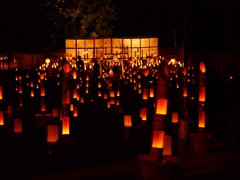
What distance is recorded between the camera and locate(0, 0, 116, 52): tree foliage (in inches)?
807

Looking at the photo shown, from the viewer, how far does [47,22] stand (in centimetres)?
3359

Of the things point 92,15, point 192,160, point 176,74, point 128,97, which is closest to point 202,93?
point 192,160

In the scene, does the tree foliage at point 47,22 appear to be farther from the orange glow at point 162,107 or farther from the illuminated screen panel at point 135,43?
the orange glow at point 162,107

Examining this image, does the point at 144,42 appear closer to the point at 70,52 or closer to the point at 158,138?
the point at 70,52

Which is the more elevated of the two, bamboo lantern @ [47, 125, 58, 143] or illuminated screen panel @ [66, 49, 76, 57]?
illuminated screen panel @ [66, 49, 76, 57]

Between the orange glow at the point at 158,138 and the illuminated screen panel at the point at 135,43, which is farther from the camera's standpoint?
the illuminated screen panel at the point at 135,43

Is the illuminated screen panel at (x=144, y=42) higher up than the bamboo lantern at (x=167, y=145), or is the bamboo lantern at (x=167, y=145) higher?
the illuminated screen panel at (x=144, y=42)

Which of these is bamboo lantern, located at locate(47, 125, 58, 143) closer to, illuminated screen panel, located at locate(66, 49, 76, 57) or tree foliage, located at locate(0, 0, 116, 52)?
tree foliage, located at locate(0, 0, 116, 52)

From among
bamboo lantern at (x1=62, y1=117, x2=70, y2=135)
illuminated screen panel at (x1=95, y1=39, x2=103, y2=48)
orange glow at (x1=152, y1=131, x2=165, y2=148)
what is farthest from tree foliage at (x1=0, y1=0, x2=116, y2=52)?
orange glow at (x1=152, y1=131, x2=165, y2=148)

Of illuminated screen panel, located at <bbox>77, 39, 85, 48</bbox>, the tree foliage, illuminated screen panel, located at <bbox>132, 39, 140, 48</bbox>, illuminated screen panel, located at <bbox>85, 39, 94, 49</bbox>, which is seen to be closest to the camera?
the tree foliage

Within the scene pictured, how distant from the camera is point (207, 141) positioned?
9.75 metres

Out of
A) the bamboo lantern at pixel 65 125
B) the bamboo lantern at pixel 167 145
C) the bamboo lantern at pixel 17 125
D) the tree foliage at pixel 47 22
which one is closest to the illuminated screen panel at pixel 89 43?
the tree foliage at pixel 47 22

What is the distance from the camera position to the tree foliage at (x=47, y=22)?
20.5 metres

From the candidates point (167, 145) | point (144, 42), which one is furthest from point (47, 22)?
point (167, 145)
